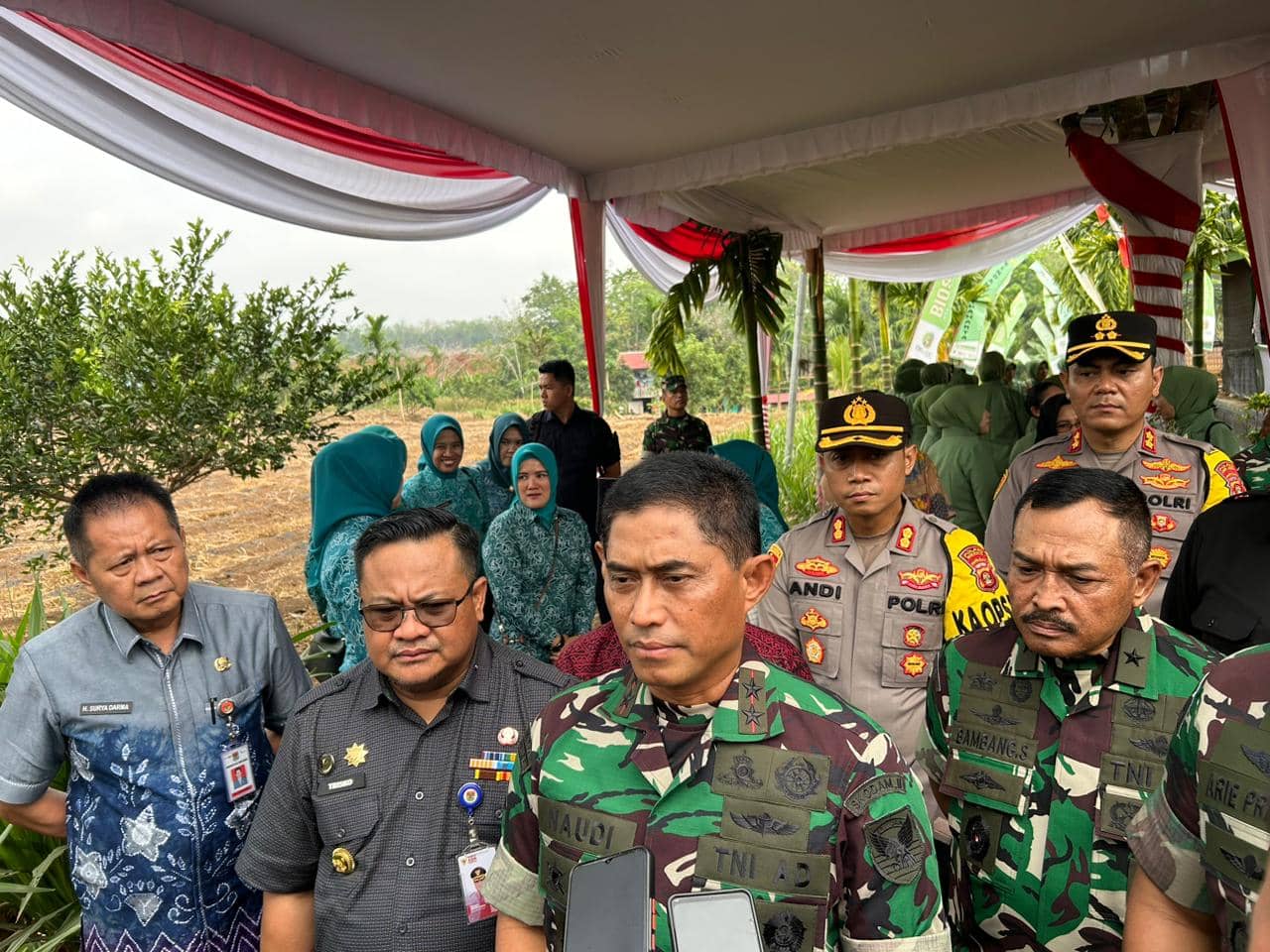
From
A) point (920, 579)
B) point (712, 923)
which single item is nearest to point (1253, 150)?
point (920, 579)

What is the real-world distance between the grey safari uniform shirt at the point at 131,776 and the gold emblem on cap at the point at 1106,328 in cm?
253

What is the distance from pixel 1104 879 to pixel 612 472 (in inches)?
168

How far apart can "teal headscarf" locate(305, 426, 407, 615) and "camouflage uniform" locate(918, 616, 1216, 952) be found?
2.21m

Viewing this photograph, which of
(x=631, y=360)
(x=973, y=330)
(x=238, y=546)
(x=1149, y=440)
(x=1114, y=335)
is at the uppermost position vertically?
(x=973, y=330)

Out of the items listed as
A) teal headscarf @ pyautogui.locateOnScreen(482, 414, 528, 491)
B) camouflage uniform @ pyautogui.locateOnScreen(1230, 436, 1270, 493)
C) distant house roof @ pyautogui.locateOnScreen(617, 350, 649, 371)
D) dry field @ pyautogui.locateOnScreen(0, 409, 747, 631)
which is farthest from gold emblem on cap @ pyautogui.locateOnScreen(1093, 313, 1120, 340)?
distant house roof @ pyautogui.locateOnScreen(617, 350, 649, 371)

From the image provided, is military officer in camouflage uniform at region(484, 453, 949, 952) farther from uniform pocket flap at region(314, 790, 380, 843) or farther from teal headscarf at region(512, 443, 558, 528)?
teal headscarf at region(512, 443, 558, 528)

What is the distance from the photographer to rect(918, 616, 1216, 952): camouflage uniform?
1418 mm

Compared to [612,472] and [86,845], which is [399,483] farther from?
[612,472]

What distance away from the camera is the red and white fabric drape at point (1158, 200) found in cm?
541

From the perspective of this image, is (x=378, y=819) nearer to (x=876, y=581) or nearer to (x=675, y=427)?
(x=876, y=581)

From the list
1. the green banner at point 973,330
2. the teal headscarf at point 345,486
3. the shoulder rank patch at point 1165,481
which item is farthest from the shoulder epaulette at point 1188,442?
the green banner at point 973,330

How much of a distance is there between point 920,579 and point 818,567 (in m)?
0.26

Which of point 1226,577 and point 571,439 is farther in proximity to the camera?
point 571,439

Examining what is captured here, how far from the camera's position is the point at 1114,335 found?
8.53 ft
